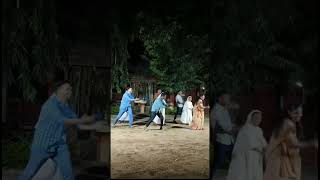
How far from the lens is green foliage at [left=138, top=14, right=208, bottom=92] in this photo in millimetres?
7160

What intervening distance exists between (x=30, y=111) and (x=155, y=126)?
6.53 ft

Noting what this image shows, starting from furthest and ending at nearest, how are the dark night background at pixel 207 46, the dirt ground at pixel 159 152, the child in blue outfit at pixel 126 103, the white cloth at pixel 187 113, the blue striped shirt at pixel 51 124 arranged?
the dirt ground at pixel 159 152 → the child in blue outfit at pixel 126 103 → the white cloth at pixel 187 113 → the dark night background at pixel 207 46 → the blue striped shirt at pixel 51 124

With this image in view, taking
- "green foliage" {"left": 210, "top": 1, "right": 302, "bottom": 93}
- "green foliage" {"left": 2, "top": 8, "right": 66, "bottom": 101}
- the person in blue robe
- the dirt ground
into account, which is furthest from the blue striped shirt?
"green foliage" {"left": 210, "top": 1, "right": 302, "bottom": 93}

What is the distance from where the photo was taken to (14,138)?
6.85m

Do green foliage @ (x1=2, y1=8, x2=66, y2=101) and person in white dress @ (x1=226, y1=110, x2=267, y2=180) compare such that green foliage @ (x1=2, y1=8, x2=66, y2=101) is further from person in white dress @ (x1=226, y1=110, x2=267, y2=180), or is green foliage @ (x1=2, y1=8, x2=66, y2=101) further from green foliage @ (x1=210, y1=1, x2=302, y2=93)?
person in white dress @ (x1=226, y1=110, x2=267, y2=180)

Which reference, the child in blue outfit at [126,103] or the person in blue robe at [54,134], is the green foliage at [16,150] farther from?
the child in blue outfit at [126,103]

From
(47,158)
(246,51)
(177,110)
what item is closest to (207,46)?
(246,51)

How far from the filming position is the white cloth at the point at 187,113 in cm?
730

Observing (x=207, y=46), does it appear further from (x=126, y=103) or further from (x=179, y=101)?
(x=126, y=103)

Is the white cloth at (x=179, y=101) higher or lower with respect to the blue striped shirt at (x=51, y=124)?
higher

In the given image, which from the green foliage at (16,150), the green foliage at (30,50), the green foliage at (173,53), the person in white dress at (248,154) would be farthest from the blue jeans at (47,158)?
the person in white dress at (248,154)

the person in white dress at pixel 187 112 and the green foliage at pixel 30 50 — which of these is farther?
the person in white dress at pixel 187 112

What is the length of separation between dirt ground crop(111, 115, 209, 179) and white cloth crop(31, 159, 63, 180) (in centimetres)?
97

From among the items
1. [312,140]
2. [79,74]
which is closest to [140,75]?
[79,74]
